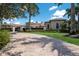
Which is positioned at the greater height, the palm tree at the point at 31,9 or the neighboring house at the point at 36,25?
the palm tree at the point at 31,9

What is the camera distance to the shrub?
5594 mm

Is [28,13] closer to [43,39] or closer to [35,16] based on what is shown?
[35,16]

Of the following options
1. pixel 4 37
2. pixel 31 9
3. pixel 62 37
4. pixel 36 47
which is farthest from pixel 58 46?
pixel 4 37

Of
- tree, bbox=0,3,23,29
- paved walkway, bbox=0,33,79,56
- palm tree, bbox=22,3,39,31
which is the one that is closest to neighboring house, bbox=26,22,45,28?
palm tree, bbox=22,3,39,31

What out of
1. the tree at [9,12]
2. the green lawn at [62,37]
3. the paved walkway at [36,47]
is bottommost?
the paved walkway at [36,47]

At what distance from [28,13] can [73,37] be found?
0.84 meters

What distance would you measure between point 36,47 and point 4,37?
54 cm

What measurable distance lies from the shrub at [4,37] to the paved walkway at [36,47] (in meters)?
0.07

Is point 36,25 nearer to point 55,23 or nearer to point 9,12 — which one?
point 55,23

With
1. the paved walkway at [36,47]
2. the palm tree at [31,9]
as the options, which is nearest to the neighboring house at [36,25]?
the palm tree at [31,9]

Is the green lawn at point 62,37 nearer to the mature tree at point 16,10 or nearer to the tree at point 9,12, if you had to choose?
the mature tree at point 16,10

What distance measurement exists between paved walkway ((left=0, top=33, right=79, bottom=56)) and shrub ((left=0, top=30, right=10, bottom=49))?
7 cm

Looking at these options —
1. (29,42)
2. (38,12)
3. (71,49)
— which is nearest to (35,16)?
(38,12)

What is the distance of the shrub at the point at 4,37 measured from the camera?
18.4 feet
